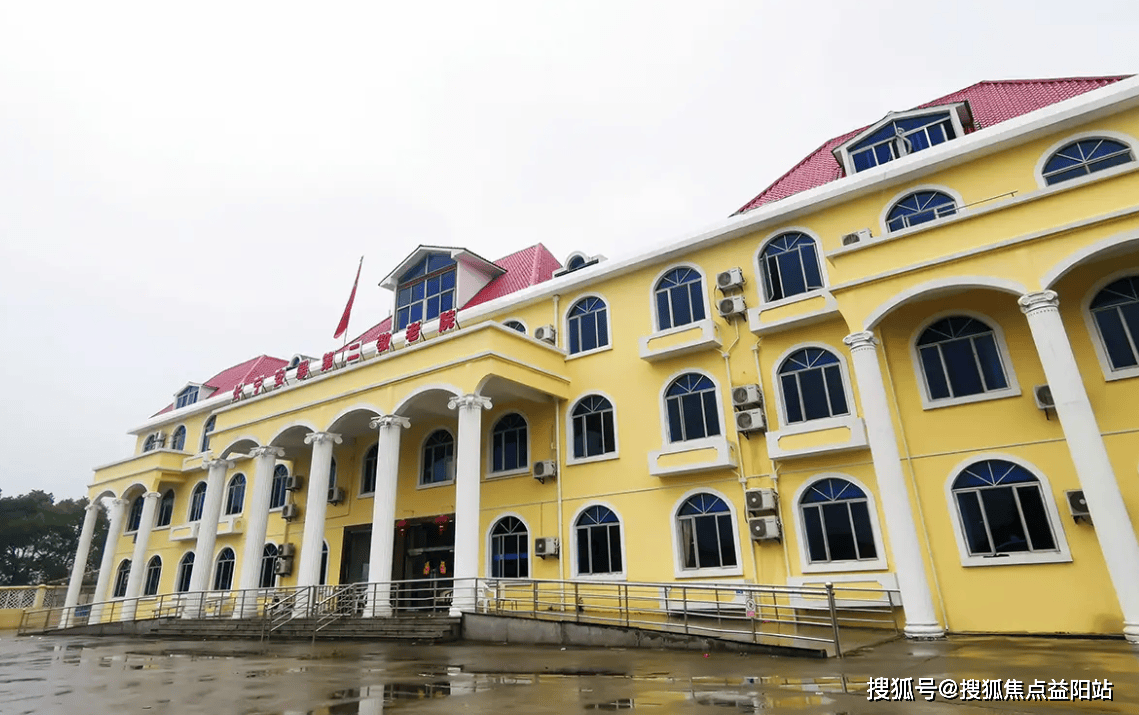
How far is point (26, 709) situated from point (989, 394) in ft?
42.6

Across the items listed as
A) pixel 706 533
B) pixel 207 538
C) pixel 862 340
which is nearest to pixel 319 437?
pixel 207 538

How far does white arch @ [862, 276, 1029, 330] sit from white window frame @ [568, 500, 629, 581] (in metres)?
6.41

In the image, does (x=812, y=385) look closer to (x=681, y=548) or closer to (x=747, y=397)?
(x=747, y=397)

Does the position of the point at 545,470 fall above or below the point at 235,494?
below

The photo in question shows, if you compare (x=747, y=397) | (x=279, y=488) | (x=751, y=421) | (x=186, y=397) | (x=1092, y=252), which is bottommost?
(x=751, y=421)

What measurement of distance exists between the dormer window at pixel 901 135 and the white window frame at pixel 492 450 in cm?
923

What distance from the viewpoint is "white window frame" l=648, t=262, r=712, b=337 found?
13812 mm

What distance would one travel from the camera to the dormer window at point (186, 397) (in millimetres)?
27234

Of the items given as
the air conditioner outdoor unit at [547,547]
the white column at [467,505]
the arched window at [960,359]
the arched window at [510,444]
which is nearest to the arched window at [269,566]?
the arched window at [510,444]

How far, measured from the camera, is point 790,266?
13250 mm

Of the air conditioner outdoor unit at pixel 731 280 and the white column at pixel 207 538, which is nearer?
the air conditioner outdoor unit at pixel 731 280

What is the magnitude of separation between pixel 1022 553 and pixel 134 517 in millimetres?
30883

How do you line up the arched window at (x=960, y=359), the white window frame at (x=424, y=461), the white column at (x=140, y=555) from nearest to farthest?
the arched window at (x=960, y=359) → the white window frame at (x=424, y=461) → the white column at (x=140, y=555)

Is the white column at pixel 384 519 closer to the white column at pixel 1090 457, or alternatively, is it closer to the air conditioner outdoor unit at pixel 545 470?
the air conditioner outdoor unit at pixel 545 470
